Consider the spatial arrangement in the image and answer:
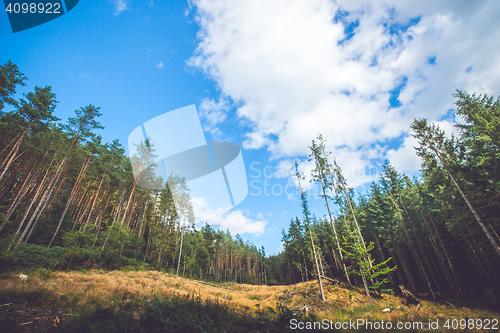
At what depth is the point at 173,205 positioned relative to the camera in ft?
94.4

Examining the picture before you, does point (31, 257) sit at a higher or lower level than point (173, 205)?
lower

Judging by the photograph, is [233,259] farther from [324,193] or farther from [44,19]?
[44,19]

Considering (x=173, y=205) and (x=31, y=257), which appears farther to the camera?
(x=173, y=205)

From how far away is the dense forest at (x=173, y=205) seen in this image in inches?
531

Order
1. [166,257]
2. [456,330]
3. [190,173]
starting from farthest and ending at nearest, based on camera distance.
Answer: [166,257], [190,173], [456,330]

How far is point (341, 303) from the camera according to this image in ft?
42.1

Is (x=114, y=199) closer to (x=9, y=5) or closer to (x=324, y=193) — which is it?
(x=9, y=5)

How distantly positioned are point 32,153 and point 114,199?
12.4m

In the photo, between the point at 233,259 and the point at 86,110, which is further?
the point at 233,259

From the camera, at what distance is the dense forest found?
13492 mm

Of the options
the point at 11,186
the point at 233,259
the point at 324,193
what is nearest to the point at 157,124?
the point at 324,193

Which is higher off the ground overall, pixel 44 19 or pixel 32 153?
pixel 32 153

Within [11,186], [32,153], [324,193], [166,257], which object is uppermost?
[32,153]

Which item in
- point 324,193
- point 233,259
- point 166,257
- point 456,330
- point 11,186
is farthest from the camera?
point 233,259
